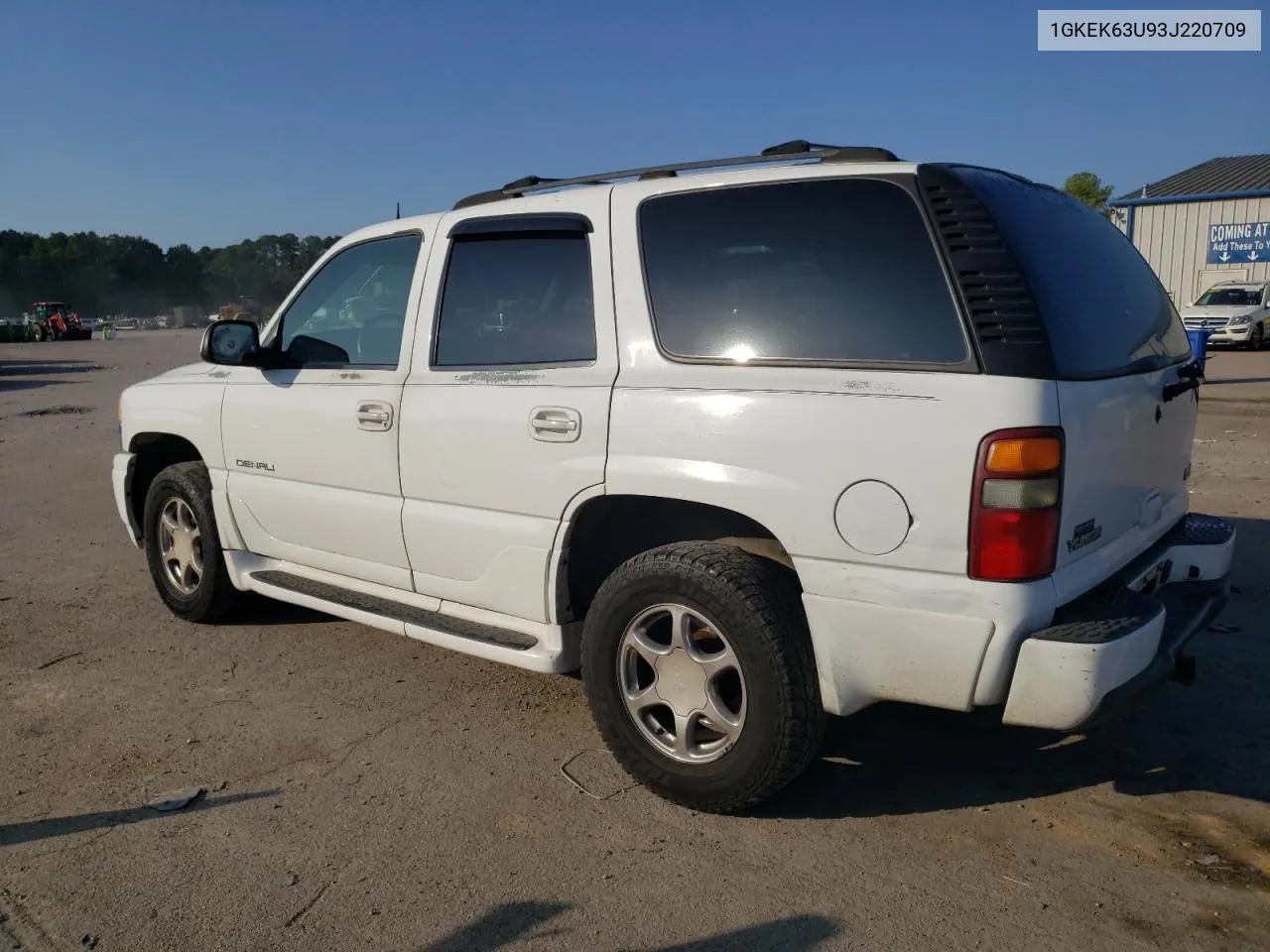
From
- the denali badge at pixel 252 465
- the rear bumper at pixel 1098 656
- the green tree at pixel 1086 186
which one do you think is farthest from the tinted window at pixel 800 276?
the green tree at pixel 1086 186

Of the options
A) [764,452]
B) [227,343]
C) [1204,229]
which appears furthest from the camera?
[1204,229]

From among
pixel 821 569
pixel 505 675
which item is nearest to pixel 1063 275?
pixel 821 569

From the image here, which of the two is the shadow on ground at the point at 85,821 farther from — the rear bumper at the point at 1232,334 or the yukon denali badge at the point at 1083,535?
the rear bumper at the point at 1232,334

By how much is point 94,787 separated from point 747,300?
282 cm

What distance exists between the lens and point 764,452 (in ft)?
10.1

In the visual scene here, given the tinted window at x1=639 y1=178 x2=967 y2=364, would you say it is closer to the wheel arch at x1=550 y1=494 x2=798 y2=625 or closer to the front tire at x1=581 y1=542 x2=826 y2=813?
the wheel arch at x1=550 y1=494 x2=798 y2=625

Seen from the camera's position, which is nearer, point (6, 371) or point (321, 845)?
point (321, 845)

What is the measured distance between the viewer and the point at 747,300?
3.32 metres

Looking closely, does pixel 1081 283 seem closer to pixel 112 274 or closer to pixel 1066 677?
pixel 1066 677

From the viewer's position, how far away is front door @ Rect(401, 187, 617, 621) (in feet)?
11.8

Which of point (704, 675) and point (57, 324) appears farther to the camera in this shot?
point (57, 324)

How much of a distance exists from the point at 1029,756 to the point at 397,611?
99.3 inches

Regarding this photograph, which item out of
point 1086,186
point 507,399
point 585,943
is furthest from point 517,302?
point 1086,186

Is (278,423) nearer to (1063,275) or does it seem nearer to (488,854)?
(488,854)
